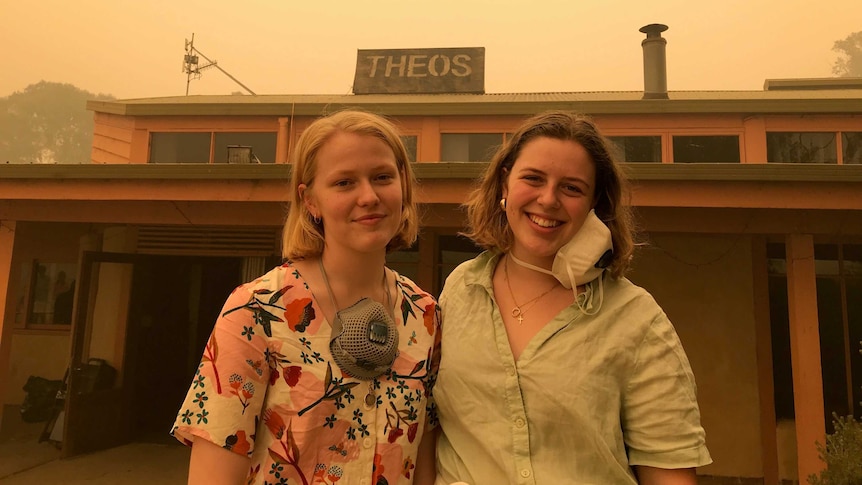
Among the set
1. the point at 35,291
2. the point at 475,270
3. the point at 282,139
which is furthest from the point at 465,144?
the point at 475,270

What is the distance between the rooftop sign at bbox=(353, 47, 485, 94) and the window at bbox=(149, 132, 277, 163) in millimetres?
2930

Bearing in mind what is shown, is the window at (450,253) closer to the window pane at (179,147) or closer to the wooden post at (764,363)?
the wooden post at (764,363)

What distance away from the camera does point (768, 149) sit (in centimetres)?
830

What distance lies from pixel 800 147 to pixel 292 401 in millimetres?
9256

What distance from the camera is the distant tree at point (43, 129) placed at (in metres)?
56.9

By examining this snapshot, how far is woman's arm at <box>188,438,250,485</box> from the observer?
1288 mm

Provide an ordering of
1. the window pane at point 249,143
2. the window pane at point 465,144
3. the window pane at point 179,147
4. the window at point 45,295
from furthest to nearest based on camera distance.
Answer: the window pane at point 179,147
the window pane at point 249,143
the window pane at point 465,144
the window at point 45,295

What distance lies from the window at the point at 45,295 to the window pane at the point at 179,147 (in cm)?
233

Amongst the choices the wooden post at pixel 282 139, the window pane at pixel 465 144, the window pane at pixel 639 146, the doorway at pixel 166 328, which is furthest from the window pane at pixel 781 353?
the wooden post at pixel 282 139

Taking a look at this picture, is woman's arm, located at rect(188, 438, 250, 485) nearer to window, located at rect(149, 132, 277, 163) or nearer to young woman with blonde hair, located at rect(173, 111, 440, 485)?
young woman with blonde hair, located at rect(173, 111, 440, 485)

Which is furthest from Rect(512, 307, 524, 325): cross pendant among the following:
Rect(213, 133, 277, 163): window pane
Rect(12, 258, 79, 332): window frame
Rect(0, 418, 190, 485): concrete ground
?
Rect(12, 258, 79, 332): window frame

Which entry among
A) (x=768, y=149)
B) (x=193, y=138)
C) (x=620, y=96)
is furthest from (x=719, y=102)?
(x=193, y=138)

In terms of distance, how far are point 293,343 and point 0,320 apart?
589 centimetres

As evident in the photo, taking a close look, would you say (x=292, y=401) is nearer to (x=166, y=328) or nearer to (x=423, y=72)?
(x=166, y=328)
